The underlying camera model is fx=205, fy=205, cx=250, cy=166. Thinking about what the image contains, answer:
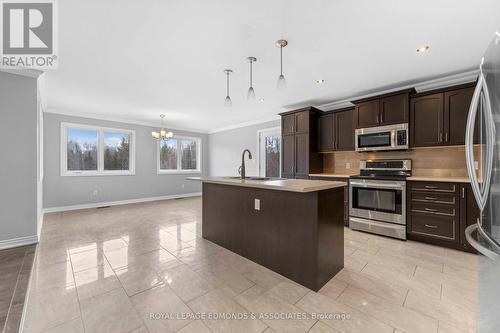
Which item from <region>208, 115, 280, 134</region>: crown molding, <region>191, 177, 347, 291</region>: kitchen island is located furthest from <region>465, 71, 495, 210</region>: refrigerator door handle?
<region>208, 115, 280, 134</region>: crown molding

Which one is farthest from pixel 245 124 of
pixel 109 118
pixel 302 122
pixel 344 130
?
pixel 109 118

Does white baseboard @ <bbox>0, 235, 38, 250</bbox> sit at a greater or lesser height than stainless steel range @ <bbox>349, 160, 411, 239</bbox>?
lesser

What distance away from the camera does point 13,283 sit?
1989 millimetres

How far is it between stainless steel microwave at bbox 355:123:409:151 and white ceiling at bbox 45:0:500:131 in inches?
29.4

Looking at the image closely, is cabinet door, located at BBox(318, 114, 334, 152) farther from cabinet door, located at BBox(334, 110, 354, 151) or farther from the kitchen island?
the kitchen island

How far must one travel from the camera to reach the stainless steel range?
10.6ft

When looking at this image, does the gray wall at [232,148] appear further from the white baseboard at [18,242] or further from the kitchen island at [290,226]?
the white baseboard at [18,242]

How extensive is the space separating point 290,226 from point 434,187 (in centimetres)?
243

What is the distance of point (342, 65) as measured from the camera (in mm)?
2863

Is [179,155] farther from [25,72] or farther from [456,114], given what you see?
[456,114]

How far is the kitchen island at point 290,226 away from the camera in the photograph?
6.37 ft

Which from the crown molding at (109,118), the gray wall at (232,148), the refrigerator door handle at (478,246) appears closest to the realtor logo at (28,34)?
the crown molding at (109,118)

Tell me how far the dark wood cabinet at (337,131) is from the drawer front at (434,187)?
125cm

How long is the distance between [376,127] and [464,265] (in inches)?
88.6
